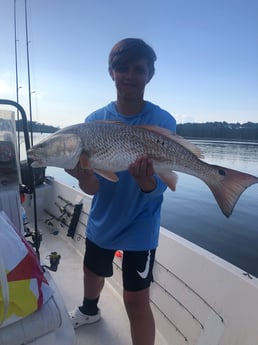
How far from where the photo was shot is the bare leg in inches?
88.0

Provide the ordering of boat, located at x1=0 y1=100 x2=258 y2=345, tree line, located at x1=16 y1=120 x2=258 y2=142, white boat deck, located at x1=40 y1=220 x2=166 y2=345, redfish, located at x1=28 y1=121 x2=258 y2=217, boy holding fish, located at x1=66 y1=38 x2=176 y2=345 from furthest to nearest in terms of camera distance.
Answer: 1. tree line, located at x1=16 y1=120 x2=258 y2=142
2. white boat deck, located at x1=40 y1=220 x2=166 y2=345
3. boy holding fish, located at x1=66 y1=38 x2=176 y2=345
4. redfish, located at x1=28 y1=121 x2=258 y2=217
5. boat, located at x1=0 y1=100 x2=258 y2=345

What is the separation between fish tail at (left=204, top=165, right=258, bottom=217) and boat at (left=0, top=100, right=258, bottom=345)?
0.67 meters

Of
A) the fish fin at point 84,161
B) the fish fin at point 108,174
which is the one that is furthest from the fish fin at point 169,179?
the fish fin at point 84,161

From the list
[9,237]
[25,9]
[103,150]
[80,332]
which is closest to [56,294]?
[9,237]

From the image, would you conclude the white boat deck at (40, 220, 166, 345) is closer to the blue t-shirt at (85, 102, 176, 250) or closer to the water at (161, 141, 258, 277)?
the blue t-shirt at (85, 102, 176, 250)

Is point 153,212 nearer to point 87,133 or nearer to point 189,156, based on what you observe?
point 189,156

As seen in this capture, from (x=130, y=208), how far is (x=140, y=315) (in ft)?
2.84

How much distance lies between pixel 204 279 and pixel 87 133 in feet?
5.52

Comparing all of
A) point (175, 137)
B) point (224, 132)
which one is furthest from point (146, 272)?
point (224, 132)

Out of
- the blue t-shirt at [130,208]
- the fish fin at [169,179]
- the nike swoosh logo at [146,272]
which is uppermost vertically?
the fish fin at [169,179]

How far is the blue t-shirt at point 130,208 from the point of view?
7.18ft

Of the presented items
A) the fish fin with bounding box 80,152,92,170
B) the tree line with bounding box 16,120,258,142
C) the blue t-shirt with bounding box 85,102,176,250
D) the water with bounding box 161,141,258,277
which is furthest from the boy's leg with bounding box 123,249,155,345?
the tree line with bounding box 16,120,258,142

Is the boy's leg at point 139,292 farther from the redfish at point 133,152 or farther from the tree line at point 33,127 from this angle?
the tree line at point 33,127

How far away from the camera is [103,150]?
211cm
